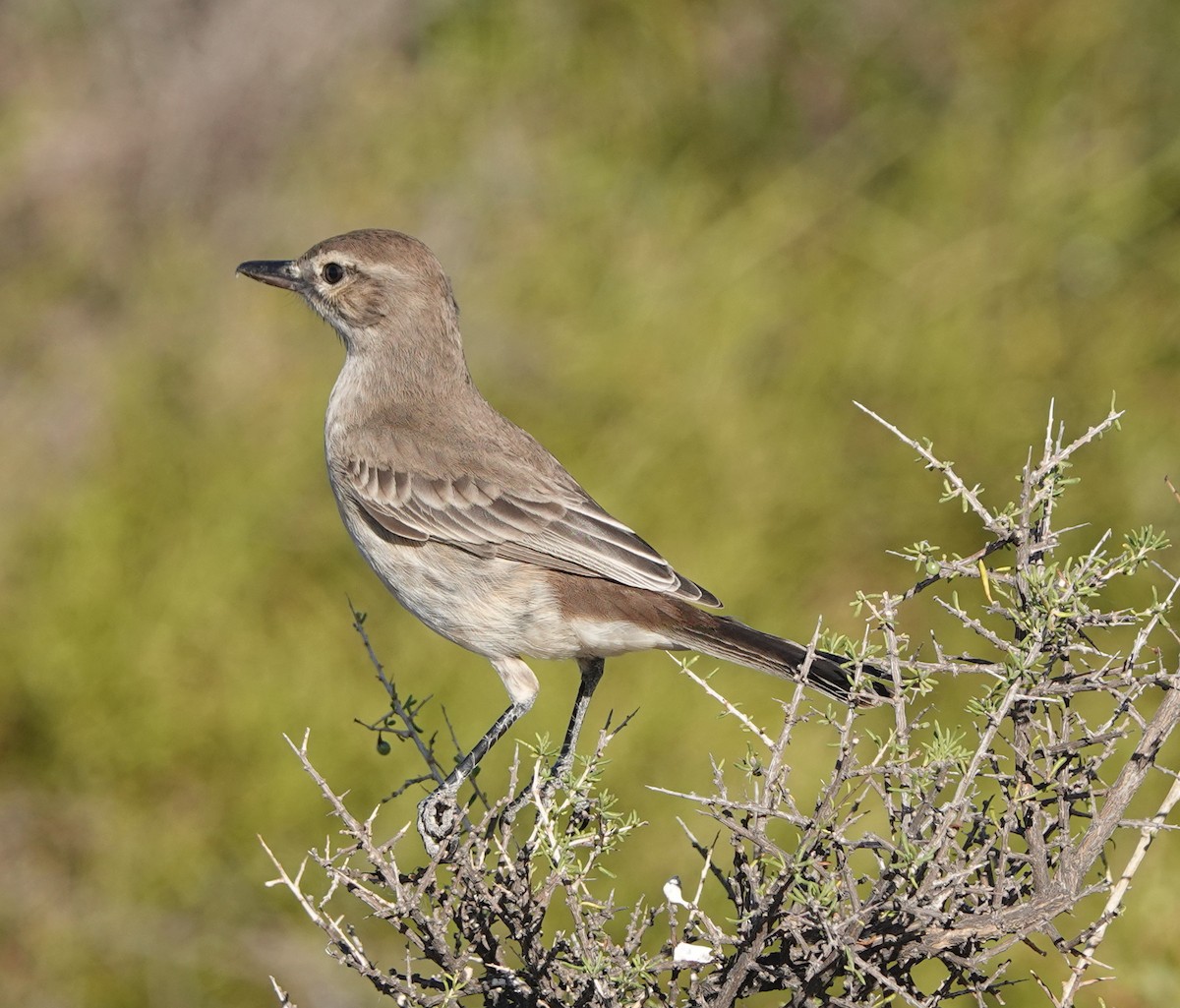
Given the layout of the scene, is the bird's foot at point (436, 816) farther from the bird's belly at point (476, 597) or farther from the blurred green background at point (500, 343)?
the blurred green background at point (500, 343)

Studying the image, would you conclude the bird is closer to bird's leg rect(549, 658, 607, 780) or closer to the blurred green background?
bird's leg rect(549, 658, 607, 780)

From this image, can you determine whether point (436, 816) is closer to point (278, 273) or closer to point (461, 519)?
point (461, 519)

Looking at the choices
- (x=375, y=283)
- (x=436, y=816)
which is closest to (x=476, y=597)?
(x=436, y=816)

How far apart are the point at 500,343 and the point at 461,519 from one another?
12.5 ft

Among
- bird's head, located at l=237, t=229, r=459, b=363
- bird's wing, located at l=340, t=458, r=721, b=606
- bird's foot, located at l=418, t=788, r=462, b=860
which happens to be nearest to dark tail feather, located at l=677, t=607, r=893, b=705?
bird's wing, located at l=340, t=458, r=721, b=606

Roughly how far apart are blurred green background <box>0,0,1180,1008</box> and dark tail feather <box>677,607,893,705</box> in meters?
2.21

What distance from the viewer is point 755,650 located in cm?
414

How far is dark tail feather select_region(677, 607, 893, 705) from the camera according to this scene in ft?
12.7

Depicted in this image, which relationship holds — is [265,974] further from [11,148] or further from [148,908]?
[11,148]

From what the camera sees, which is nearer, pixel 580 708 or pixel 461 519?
pixel 580 708

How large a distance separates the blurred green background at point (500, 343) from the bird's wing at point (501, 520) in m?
2.03

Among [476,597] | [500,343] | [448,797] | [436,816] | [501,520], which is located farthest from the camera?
[500,343]

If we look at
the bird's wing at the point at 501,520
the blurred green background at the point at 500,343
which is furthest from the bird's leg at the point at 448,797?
the blurred green background at the point at 500,343

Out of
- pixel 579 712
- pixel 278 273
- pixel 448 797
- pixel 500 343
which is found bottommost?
pixel 448 797
